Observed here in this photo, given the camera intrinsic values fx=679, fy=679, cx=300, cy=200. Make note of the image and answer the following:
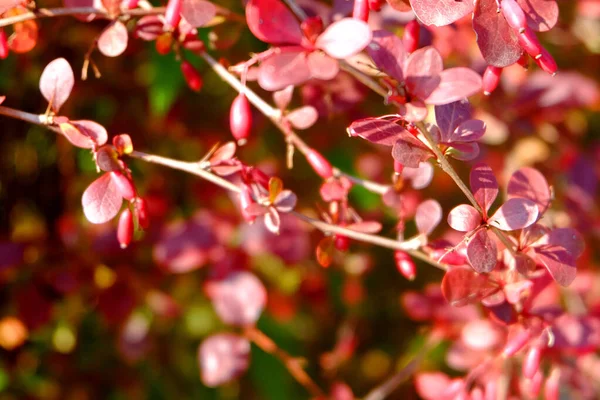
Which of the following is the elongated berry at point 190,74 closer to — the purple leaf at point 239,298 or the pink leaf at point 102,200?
the pink leaf at point 102,200

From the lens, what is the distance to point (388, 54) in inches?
21.8

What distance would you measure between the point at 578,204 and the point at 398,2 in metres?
0.79

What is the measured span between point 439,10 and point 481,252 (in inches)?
7.4

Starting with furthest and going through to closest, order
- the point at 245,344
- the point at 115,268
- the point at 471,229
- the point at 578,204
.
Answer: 1. the point at 578,204
2. the point at 115,268
3. the point at 245,344
4. the point at 471,229

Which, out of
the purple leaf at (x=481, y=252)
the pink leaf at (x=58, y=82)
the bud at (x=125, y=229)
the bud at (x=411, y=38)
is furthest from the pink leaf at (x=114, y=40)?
the purple leaf at (x=481, y=252)

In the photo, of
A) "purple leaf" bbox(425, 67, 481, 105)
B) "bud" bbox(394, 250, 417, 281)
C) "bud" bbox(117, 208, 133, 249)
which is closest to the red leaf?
"bud" bbox(394, 250, 417, 281)

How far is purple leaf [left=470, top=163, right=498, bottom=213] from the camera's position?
55 cm

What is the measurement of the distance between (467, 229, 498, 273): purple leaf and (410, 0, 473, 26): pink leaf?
0.55 feet

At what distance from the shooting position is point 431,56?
0.55 m

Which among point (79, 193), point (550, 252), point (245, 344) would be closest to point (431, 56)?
point (550, 252)

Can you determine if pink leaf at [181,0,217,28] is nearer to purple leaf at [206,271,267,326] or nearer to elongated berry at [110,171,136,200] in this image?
elongated berry at [110,171,136,200]

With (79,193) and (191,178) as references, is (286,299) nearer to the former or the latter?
(191,178)

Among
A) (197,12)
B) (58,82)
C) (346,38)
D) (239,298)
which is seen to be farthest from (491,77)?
(239,298)

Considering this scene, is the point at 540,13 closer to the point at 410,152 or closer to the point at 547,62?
the point at 547,62
